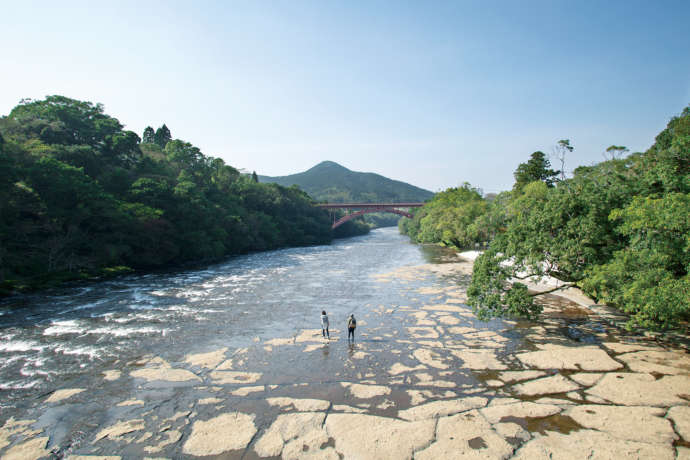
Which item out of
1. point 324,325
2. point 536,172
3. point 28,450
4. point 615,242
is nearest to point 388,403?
point 324,325

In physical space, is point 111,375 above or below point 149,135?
below

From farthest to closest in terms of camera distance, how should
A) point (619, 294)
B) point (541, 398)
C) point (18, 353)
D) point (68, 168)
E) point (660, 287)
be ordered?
point (68, 168) → point (18, 353) → point (619, 294) → point (660, 287) → point (541, 398)

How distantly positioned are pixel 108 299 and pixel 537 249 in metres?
25.9

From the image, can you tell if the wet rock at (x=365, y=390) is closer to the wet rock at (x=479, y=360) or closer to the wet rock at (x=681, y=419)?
the wet rock at (x=479, y=360)

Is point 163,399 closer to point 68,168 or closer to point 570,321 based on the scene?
point 570,321

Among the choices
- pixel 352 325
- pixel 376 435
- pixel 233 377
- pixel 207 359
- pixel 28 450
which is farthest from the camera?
pixel 352 325

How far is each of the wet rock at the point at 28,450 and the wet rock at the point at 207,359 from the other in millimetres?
4912

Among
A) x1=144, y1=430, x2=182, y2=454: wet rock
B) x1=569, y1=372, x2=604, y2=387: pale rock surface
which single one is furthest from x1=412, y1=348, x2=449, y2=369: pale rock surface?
x1=144, y1=430, x2=182, y2=454: wet rock

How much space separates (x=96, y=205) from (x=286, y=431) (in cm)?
3176

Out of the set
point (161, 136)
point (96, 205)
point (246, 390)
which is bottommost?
point (246, 390)

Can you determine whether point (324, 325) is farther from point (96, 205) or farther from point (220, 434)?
point (96, 205)

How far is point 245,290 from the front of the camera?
88.3ft

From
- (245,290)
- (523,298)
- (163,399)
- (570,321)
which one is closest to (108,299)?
(245,290)

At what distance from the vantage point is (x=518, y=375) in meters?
11.6
